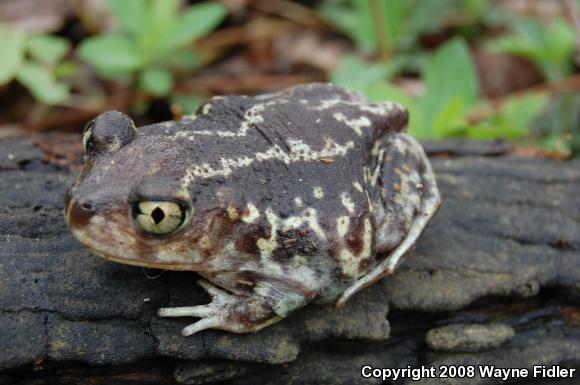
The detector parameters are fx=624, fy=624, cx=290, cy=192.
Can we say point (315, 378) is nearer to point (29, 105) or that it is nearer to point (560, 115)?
point (560, 115)

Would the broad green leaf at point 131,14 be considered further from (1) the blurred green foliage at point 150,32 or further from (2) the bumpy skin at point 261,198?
(2) the bumpy skin at point 261,198

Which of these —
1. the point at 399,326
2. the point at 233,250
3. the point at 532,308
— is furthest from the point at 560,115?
the point at 233,250

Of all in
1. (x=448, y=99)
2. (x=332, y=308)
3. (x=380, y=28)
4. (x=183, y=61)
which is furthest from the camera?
(x=183, y=61)

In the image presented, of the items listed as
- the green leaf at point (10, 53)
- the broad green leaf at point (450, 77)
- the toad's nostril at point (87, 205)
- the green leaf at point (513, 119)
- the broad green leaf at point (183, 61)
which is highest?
the green leaf at point (10, 53)

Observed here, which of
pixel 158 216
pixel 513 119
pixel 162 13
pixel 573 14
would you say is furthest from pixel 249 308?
pixel 573 14

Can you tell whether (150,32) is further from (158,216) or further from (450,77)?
(158,216)

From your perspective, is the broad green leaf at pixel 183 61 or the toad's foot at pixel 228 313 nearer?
the toad's foot at pixel 228 313

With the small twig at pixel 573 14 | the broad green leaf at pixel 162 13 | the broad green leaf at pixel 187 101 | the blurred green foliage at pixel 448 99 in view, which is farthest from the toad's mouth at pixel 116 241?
the small twig at pixel 573 14
